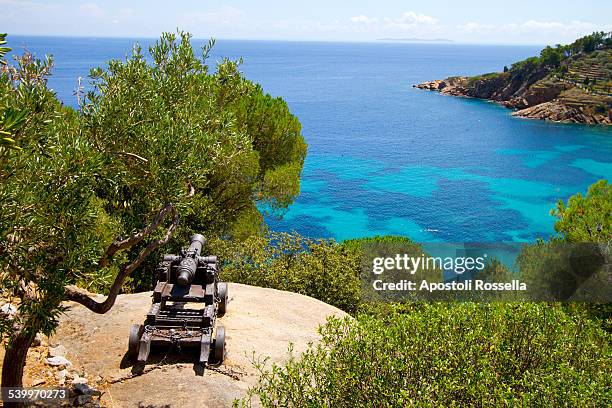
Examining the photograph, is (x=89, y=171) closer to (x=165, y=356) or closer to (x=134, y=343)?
(x=134, y=343)

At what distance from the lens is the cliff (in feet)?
312

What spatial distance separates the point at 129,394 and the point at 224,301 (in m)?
4.40

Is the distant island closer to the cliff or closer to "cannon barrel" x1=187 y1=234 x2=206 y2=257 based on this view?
the cliff

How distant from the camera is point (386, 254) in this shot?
2666 centimetres

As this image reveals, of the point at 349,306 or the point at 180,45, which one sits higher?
the point at 180,45

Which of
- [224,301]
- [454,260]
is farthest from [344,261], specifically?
[454,260]

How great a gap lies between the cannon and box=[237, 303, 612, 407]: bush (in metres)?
3.57

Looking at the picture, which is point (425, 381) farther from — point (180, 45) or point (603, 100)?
point (603, 100)

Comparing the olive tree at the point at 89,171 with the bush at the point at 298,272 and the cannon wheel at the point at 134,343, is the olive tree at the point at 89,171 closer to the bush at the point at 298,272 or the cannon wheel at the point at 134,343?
the cannon wheel at the point at 134,343

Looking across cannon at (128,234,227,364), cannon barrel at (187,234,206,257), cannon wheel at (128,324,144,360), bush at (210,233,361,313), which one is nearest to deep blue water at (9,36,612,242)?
bush at (210,233,361,313)

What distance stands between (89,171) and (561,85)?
109 meters

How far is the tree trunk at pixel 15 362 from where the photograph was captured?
9.05 meters

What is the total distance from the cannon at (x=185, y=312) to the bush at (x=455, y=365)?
11.7ft

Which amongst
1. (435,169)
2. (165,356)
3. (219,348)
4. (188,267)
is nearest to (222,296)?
(188,267)
